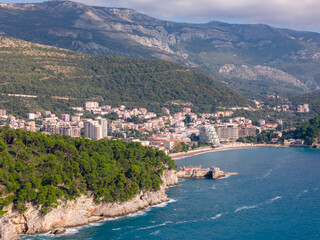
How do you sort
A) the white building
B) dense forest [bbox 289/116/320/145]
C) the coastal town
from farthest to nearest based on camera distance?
the white building → dense forest [bbox 289/116/320/145] → the coastal town

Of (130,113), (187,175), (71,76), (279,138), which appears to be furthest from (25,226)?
(71,76)

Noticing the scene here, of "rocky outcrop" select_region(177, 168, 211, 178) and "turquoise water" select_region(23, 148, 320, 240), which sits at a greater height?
"rocky outcrop" select_region(177, 168, 211, 178)

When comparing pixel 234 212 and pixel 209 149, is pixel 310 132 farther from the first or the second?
pixel 234 212

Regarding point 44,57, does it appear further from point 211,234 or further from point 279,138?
point 211,234

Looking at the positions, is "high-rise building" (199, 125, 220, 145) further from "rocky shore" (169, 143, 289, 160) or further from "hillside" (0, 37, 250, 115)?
"hillside" (0, 37, 250, 115)

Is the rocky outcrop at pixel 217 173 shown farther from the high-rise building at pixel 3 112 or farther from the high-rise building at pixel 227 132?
the high-rise building at pixel 3 112

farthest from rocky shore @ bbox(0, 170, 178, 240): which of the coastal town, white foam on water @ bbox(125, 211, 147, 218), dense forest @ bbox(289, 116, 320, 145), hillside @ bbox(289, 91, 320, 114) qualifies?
hillside @ bbox(289, 91, 320, 114)

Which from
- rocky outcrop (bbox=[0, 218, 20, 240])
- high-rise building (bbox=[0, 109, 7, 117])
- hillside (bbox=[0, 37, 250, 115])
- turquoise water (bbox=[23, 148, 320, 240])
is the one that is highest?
hillside (bbox=[0, 37, 250, 115])

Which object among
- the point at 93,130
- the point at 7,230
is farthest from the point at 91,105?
the point at 7,230
